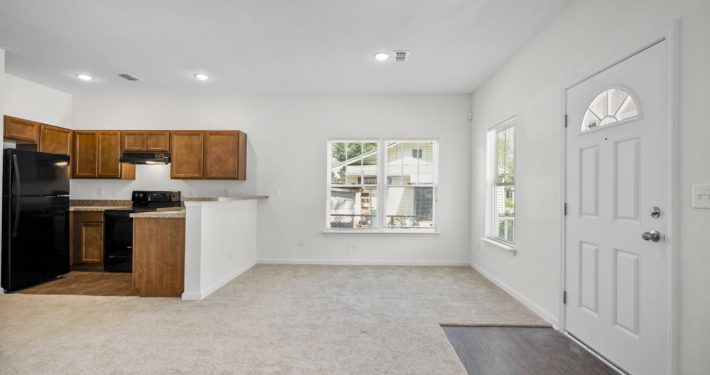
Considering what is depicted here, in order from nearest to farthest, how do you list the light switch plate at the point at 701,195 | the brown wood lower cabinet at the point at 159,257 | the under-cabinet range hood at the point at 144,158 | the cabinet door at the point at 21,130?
the light switch plate at the point at 701,195
the brown wood lower cabinet at the point at 159,257
the cabinet door at the point at 21,130
the under-cabinet range hood at the point at 144,158

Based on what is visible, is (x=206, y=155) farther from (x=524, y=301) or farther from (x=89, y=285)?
(x=524, y=301)

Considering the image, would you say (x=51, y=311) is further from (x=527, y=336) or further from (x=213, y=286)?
(x=527, y=336)

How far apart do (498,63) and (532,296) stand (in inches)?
102

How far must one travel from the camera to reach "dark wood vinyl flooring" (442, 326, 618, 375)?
227 centimetres

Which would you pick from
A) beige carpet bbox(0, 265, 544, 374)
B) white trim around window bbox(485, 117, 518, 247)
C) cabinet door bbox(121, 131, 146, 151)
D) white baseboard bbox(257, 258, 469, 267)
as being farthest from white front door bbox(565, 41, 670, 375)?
cabinet door bbox(121, 131, 146, 151)

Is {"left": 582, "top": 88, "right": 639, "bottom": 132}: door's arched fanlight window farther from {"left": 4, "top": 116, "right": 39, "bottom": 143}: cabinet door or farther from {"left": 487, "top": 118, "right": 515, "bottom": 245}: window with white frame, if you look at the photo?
{"left": 4, "top": 116, "right": 39, "bottom": 143}: cabinet door

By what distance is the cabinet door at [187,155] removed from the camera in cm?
514

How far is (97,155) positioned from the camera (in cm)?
526

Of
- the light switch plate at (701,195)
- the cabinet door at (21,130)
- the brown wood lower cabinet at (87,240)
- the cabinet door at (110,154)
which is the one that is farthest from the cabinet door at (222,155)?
the light switch plate at (701,195)

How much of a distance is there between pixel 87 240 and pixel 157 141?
1.68 m

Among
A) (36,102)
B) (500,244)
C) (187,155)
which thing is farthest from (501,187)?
(36,102)

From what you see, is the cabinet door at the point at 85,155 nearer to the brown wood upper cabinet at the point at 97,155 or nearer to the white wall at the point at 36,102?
the brown wood upper cabinet at the point at 97,155

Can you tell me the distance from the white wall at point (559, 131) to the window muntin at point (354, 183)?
4.97 feet

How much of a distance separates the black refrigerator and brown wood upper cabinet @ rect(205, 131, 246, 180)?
5.58 ft
